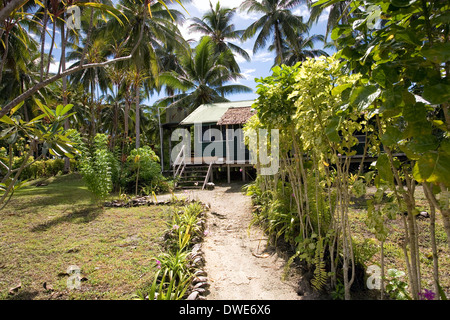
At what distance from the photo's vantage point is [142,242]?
4.11 metres

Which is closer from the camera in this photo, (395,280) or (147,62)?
(395,280)

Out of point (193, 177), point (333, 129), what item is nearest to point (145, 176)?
point (193, 177)

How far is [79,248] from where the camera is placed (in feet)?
13.0

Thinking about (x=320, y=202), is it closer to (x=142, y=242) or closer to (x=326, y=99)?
(x=326, y=99)

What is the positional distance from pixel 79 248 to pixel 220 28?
25.2 m

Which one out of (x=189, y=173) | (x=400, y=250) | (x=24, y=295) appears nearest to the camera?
(x=24, y=295)

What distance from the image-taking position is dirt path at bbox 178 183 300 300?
2.68m

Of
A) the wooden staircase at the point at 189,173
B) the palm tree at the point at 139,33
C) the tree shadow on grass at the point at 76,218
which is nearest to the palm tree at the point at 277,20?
the palm tree at the point at 139,33

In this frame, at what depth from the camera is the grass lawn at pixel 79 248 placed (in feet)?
9.36

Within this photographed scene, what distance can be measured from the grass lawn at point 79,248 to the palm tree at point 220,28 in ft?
71.5

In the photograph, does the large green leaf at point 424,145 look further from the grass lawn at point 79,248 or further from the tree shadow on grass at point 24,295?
the tree shadow on grass at point 24,295

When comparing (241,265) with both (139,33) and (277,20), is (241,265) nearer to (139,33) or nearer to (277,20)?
(139,33)
